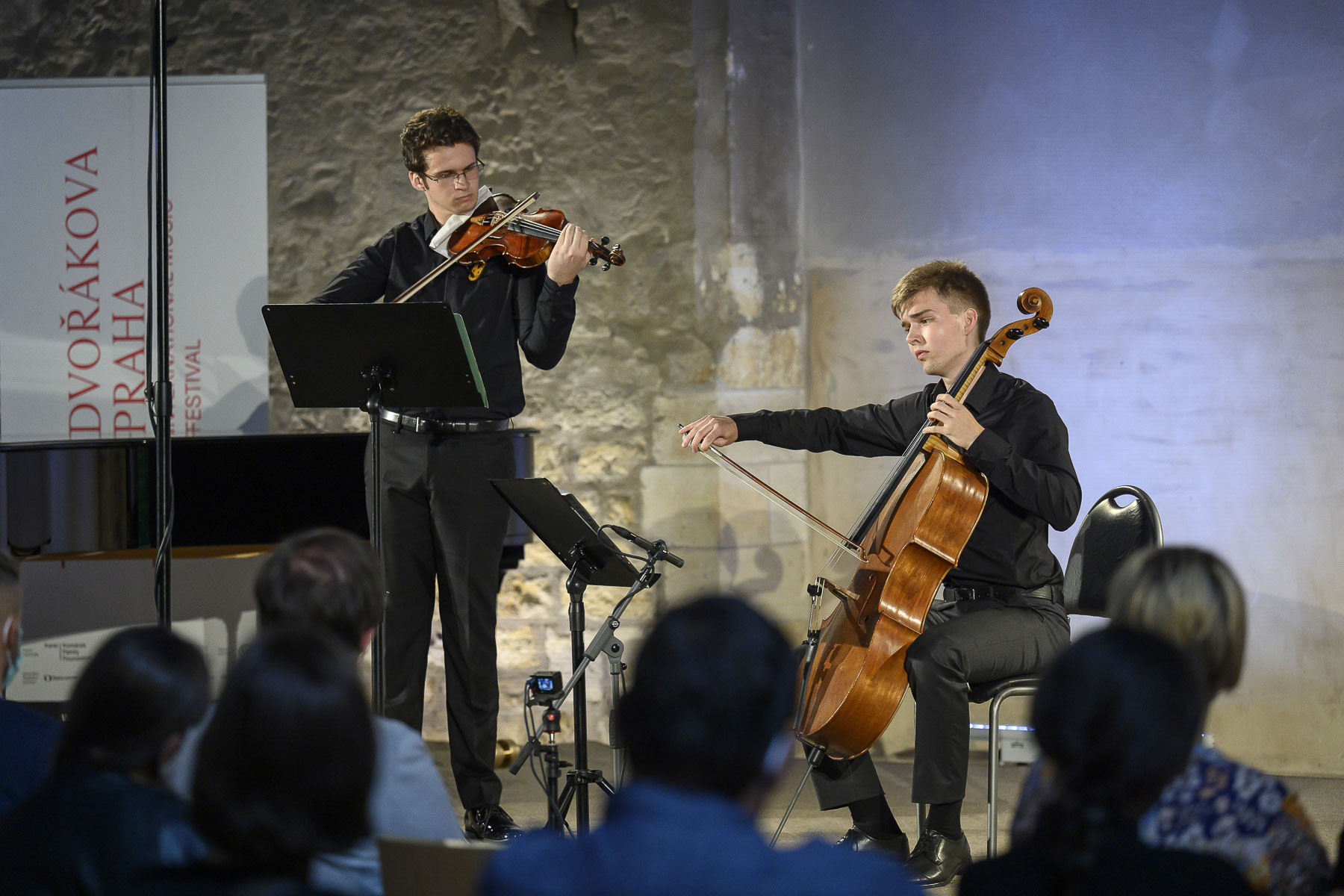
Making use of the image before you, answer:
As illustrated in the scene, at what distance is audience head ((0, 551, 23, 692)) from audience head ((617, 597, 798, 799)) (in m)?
1.14

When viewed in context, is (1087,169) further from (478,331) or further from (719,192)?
(478,331)

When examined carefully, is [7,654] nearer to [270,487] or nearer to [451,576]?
[451,576]

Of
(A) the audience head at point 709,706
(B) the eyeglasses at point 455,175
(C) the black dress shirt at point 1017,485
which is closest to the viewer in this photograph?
(A) the audience head at point 709,706

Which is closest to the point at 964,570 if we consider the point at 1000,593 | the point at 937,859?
the point at 1000,593

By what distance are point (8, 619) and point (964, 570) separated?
2.11m

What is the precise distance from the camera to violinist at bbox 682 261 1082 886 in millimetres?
2859

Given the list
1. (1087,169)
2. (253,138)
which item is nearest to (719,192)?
(1087,169)

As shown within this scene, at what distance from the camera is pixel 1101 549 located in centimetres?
306

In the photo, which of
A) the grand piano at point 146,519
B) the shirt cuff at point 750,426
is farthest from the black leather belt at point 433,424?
the shirt cuff at point 750,426

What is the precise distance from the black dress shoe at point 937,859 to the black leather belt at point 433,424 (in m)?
1.49

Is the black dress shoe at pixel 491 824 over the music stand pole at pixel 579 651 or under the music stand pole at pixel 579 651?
under

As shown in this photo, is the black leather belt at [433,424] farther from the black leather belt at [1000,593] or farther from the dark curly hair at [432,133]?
the black leather belt at [1000,593]

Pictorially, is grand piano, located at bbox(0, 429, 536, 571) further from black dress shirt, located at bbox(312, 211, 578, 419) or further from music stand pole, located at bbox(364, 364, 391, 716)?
music stand pole, located at bbox(364, 364, 391, 716)

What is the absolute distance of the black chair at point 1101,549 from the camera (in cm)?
291
